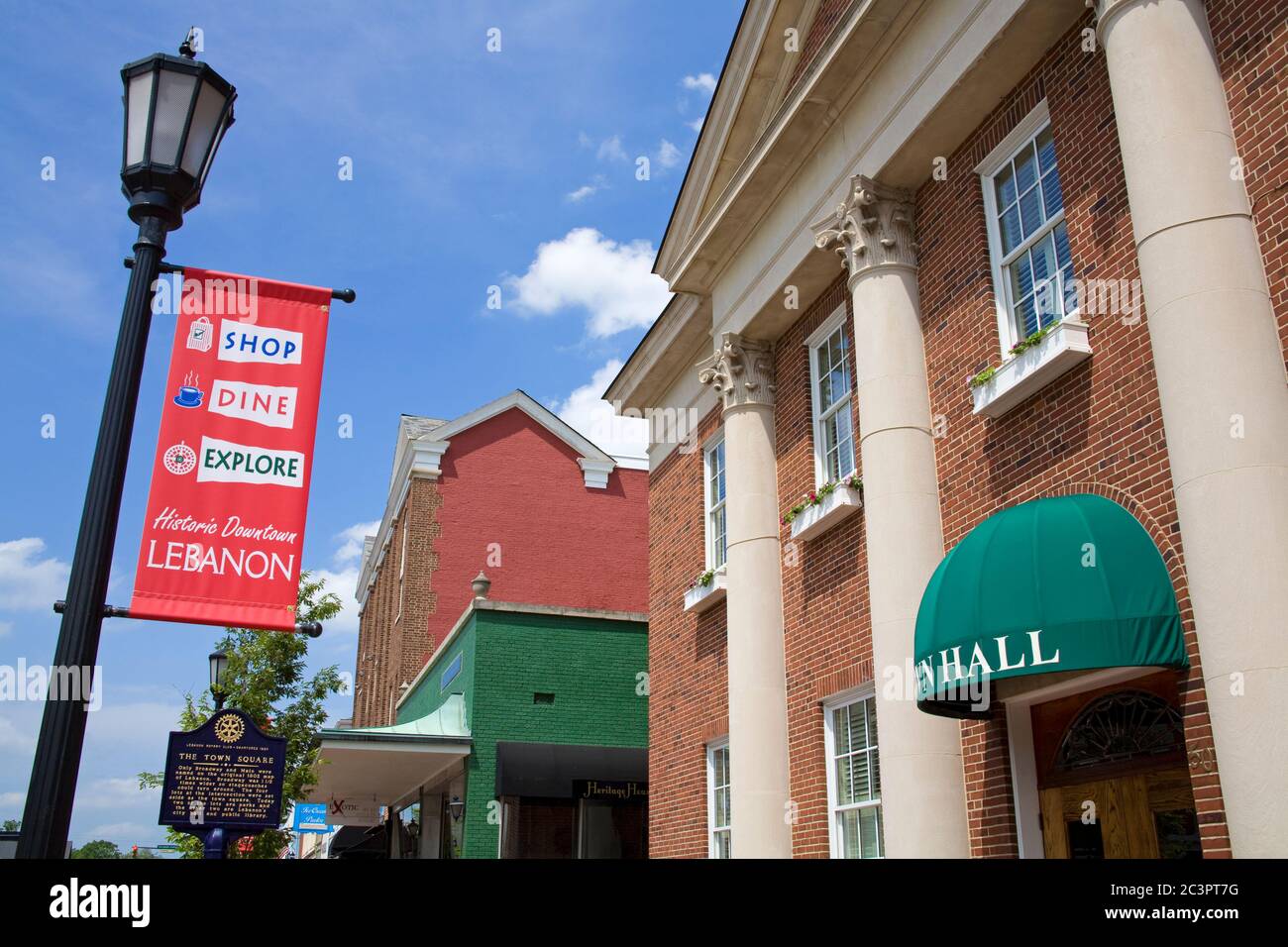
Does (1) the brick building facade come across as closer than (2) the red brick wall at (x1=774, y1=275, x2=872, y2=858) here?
Yes

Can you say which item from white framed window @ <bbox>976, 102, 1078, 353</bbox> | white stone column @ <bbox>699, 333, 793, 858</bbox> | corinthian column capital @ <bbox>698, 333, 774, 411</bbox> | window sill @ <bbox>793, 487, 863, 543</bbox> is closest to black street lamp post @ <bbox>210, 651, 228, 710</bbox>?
white stone column @ <bbox>699, 333, 793, 858</bbox>

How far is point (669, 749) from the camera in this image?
1733 cm

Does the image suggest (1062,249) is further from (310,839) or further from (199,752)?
(310,839)

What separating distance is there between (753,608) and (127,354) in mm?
9490

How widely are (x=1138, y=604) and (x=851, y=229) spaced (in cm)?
582

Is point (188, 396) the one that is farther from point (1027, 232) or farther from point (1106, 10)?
point (1027, 232)

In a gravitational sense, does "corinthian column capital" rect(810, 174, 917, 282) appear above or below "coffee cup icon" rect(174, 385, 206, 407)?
above

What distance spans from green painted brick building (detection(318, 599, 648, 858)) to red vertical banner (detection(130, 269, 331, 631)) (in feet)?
54.5

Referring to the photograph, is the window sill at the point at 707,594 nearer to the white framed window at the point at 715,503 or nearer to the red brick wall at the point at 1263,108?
the white framed window at the point at 715,503

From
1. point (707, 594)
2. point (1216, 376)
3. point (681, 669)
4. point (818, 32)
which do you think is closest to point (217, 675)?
point (681, 669)

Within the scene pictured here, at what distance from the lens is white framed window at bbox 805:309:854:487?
12.9 m

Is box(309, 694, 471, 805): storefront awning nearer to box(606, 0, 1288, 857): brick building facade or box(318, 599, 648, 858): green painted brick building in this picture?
box(318, 599, 648, 858): green painted brick building

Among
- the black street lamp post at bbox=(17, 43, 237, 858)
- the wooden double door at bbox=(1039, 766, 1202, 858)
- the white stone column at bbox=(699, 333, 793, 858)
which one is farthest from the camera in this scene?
the white stone column at bbox=(699, 333, 793, 858)
